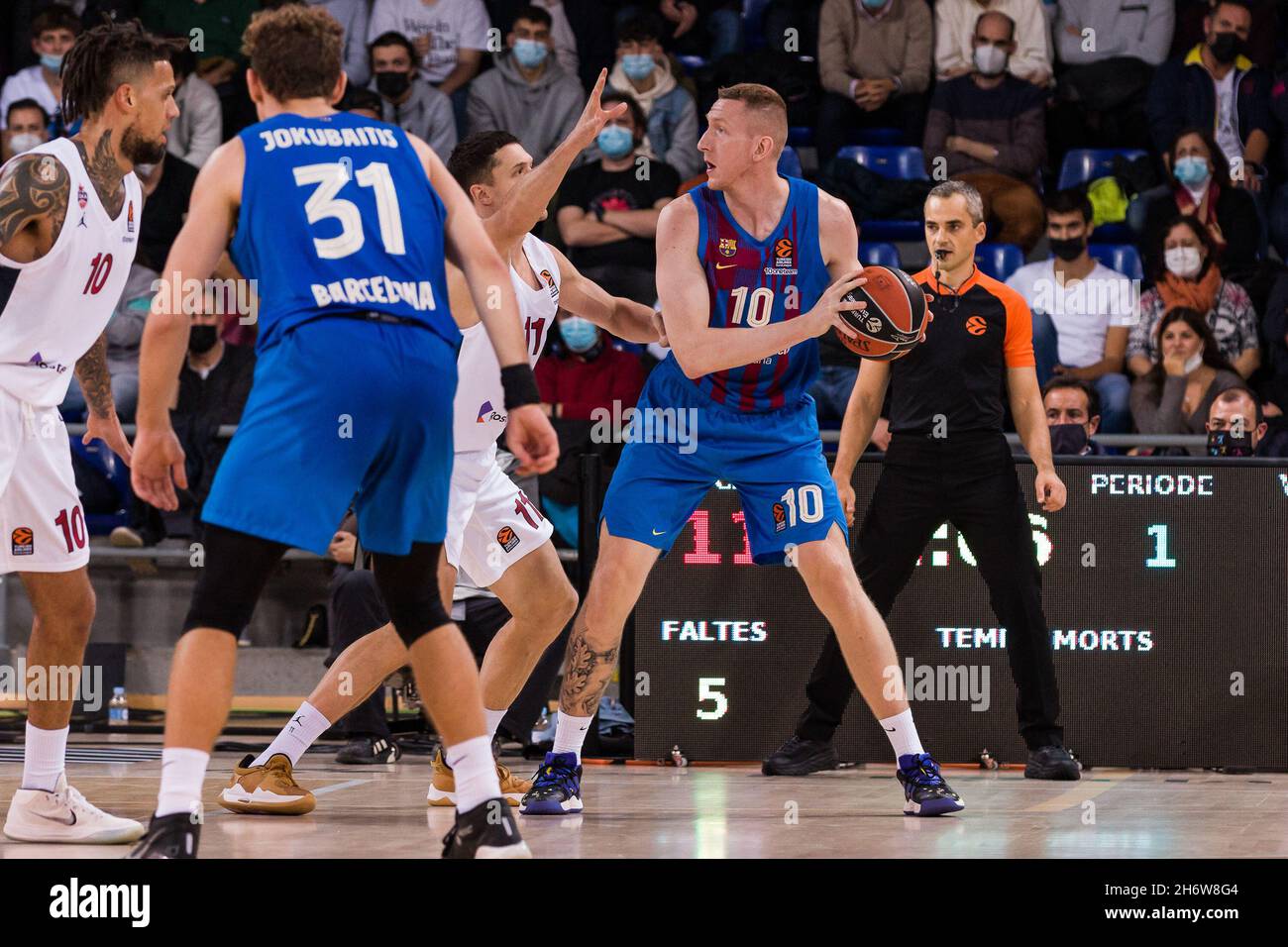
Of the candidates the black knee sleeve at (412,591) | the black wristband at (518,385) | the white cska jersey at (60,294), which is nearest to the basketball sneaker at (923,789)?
the black knee sleeve at (412,591)

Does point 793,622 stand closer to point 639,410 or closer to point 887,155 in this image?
point 639,410

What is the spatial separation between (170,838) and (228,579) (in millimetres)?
567

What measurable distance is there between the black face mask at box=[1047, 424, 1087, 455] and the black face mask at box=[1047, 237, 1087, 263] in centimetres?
286

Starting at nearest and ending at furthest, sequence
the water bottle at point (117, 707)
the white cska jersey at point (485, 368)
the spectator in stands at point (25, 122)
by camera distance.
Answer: the white cska jersey at point (485, 368), the water bottle at point (117, 707), the spectator in stands at point (25, 122)

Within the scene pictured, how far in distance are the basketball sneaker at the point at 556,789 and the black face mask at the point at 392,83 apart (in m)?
6.96

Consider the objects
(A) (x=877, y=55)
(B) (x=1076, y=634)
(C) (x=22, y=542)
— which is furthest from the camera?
(A) (x=877, y=55)

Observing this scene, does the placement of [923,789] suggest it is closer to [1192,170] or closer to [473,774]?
[473,774]

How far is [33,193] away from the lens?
444cm

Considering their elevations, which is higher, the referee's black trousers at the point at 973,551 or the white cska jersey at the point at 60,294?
the white cska jersey at the point at 60,294

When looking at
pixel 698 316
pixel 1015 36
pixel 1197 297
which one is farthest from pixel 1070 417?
pixel 1015 36

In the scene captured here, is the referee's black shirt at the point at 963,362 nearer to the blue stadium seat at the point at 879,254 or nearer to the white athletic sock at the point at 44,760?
the white athletic sock at the point at 44,760

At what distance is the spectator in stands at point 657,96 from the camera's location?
36.7ft

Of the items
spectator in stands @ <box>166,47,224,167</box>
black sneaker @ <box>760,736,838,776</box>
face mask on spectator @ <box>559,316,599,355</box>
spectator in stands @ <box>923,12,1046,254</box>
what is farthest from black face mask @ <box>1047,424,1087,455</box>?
spectator in stands @ <box>166,47,224,167</box>

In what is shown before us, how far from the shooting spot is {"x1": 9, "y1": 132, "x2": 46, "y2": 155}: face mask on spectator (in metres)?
10.8
